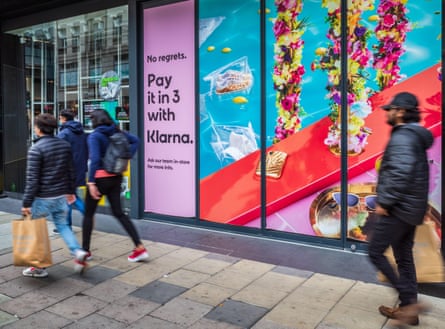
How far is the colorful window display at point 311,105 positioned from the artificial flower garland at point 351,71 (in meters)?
0.01

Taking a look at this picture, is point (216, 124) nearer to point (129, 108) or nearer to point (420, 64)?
point (129, 108)

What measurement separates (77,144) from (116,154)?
60.0 inches

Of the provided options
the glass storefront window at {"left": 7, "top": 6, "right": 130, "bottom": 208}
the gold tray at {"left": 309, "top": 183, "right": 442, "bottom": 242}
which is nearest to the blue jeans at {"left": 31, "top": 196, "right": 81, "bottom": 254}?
the glass storefront window at {"left": 7, "top": 6, "right": 130, "bottom": 208}

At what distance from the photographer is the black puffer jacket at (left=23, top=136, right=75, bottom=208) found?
4.43m

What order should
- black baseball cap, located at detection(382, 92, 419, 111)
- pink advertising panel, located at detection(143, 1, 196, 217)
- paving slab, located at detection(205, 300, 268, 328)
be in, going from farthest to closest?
pink advertising panel, located at detection(143, 1, 196, 217) < paving slab, located at detection(205, 300, 268, 328) < black baseball cap, located at detection(382, 92, 419, 111)

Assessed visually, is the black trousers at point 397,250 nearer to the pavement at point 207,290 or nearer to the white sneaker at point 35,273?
the pavement at point 207,290

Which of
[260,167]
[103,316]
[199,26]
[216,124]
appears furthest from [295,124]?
[103,316]

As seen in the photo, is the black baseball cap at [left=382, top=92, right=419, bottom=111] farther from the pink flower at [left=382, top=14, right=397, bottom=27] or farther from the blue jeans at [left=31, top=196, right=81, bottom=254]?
the blue jeans at [left=31, top=196, right=81, bottom=254]

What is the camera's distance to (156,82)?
7031 millimetres

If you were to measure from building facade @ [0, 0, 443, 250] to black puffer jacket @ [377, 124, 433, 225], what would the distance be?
6.00ft

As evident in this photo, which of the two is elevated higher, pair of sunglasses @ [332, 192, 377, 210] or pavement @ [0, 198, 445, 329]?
pair of sunglasses @ [332, 192, 377, 210]

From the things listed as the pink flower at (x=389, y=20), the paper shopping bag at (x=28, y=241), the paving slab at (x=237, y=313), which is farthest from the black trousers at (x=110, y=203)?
the pink flower at (x=389, y=20)

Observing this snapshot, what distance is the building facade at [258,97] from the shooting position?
17.2 ft

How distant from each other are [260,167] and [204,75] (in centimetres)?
159
